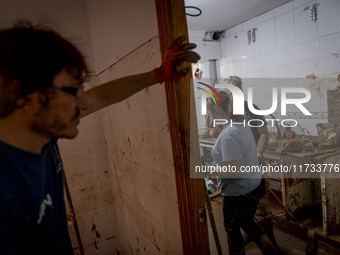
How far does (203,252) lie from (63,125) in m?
0.93

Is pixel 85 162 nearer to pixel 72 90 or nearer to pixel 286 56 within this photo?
pixel 72 90

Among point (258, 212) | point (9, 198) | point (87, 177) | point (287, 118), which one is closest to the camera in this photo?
point (9, 198)

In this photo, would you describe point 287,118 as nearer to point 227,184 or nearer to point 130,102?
point 227,184

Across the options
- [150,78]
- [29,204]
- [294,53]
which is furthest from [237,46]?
[29,204]

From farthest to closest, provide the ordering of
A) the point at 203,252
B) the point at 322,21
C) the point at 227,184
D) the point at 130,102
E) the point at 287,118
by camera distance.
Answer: the point at 287,118 < the point at 322,21 < the point at 227,184 < the point at 130,102 < the point at 203,252

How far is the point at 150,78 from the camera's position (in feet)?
3.37

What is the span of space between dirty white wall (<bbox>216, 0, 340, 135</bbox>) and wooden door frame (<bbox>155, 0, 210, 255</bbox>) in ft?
9.73

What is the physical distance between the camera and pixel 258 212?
8.18ft

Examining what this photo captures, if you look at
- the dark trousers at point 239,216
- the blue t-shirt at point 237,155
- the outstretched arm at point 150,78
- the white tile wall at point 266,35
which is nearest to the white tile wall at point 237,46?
the white tile wall at point 266,35

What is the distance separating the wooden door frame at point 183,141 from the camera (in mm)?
1015

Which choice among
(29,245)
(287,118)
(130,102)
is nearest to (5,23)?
(130,102)

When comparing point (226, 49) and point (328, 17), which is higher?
point (226, 49)

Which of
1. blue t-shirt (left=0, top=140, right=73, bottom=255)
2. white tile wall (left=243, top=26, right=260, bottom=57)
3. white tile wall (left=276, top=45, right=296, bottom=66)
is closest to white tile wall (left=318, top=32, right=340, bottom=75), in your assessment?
white tile wall (left=276, top=45, right=296, bottom=66)

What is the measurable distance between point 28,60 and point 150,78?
478 millimetres
